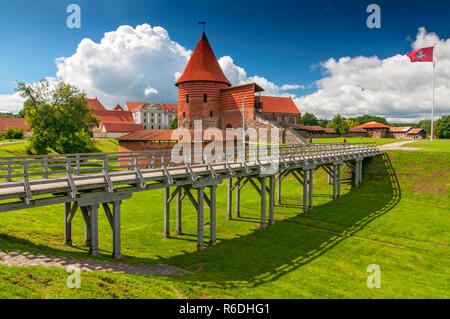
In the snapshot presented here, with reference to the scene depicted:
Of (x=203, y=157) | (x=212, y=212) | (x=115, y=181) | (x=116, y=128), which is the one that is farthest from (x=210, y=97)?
(x=116, y=128)

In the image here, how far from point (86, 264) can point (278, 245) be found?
8901 mm

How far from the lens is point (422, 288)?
10.7m

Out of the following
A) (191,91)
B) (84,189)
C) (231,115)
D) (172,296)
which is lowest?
(172,296)

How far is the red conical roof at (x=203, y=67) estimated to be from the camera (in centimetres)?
3803

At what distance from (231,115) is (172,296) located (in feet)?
106

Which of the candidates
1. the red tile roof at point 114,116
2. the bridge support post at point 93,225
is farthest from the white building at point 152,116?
the bridge support post at point 93,225

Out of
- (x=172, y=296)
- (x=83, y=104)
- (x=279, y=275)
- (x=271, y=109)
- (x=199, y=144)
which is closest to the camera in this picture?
(x=172, y=296)

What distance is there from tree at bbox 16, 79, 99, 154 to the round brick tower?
14.4m

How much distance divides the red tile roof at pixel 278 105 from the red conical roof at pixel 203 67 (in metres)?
22.6

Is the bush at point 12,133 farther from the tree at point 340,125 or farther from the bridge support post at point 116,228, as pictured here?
the tree at point 340,125
